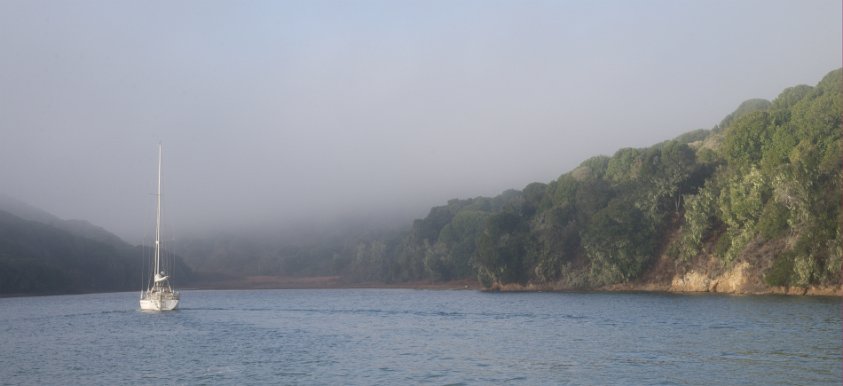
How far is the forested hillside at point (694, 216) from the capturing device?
7350 cm

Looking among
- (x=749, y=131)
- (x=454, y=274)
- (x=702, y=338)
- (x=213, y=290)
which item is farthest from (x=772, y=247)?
(x=213, y=290)

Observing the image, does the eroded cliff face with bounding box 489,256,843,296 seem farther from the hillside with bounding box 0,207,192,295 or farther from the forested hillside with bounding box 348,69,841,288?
the hillside with bounding box 0,207,192,295

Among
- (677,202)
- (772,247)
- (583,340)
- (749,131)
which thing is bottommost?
(583,340)

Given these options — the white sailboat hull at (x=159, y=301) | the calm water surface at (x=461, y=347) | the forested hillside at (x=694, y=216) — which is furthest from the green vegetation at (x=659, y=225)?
the white sailboat hull at (x=159, y=301)

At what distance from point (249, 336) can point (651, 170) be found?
71.4 meters

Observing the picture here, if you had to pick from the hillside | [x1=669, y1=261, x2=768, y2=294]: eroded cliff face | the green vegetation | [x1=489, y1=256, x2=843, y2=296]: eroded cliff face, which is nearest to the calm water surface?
[x1=489, y1=256, x2=843, y2=296]: eroded cliff face

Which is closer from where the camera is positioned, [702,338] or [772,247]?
[702,338]

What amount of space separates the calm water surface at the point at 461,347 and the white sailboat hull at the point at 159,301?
233 inches

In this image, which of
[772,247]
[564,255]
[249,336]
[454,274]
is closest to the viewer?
[249,336]

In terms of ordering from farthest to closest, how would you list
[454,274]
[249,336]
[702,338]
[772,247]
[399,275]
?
1. [399,275]
2. [454,274]
3. [772,247]
4. [249,336]
5. [702,338]

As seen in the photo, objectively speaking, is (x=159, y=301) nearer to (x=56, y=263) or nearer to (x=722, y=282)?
(x=722, y=282)

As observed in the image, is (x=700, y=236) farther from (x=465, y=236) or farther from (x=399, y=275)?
(x=399, y=275)

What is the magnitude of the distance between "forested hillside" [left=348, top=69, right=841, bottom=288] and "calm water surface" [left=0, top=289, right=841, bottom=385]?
921 centimetres

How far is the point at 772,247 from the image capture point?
7831cm
